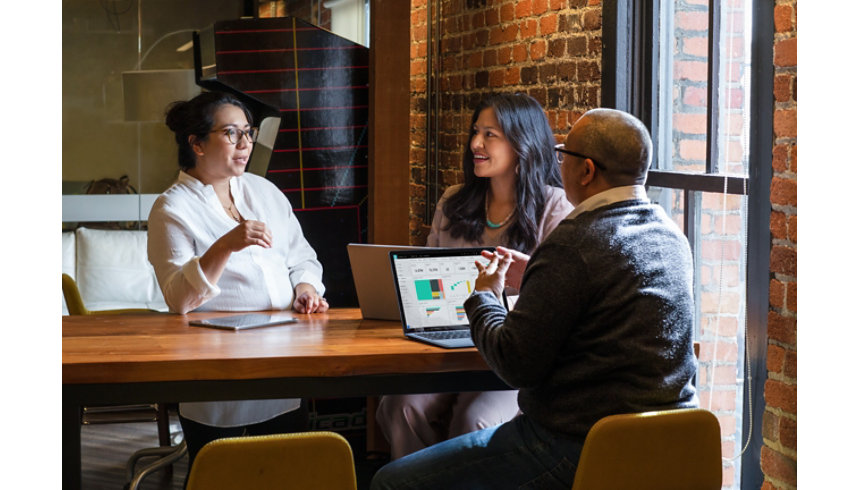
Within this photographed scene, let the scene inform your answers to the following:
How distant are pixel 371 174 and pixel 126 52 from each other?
8.73ft

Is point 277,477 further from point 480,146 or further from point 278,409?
point 480,146

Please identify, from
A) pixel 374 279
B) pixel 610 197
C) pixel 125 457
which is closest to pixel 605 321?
pixel 610 197

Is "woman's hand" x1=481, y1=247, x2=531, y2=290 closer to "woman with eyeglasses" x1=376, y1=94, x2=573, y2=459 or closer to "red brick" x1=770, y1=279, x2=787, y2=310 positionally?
"woman with eyeglasses" x1=376, y1=94, x2=573, y2=459

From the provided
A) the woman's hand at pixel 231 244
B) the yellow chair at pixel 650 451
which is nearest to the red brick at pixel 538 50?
the woman's hand at pixel 231 244

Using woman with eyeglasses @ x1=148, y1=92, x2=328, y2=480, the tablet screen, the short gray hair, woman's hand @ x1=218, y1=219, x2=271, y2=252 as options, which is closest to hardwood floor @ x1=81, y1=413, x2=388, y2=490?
woman with eyeglasses @ x1=148, y1=92, x2=328, y2=480

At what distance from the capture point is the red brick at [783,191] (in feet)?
7.56

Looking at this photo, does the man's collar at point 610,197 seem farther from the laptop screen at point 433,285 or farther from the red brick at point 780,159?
the laptop screen at point 433,285

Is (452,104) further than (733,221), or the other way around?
(452,104)

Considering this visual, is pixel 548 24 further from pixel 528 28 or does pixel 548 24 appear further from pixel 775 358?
pixel 775 358

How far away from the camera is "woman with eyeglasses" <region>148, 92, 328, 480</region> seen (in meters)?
3.00

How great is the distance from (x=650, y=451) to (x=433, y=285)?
1046 mm

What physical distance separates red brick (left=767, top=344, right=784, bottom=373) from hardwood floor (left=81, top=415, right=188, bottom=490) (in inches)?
105

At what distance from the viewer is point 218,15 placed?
6.10 meters

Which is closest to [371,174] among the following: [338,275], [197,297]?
[338,275]
